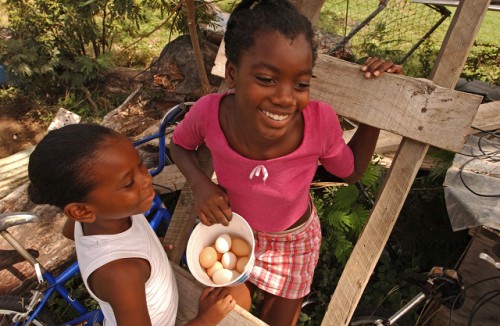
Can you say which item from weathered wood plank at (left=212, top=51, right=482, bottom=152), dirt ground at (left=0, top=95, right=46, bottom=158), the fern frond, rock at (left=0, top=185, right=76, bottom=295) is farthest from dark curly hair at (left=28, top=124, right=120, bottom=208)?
dirt ground at (left=0, top=95, right=46, bottom=158)

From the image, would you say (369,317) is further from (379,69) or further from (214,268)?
(379,69)

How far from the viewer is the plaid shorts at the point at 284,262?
163 centimetres

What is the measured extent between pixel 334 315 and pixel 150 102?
3.33 meters

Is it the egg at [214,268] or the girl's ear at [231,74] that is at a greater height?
the girl's ear at [231,74]

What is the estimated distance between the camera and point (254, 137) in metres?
1.39

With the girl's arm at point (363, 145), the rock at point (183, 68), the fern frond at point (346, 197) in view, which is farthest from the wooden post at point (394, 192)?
the rock at point (183, 68)

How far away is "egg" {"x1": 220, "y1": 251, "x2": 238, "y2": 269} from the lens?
1561mm

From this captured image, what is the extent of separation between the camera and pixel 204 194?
5.10ft

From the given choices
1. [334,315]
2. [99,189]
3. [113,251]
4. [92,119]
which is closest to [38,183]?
[99,189]

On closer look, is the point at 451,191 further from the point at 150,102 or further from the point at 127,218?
the point at 150,102

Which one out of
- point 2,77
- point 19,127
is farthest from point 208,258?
point 2,77

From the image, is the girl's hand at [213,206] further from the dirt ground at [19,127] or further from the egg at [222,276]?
the dirt ground at [19,127]

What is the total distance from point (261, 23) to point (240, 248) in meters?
0.94

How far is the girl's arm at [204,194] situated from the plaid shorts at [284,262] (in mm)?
245
